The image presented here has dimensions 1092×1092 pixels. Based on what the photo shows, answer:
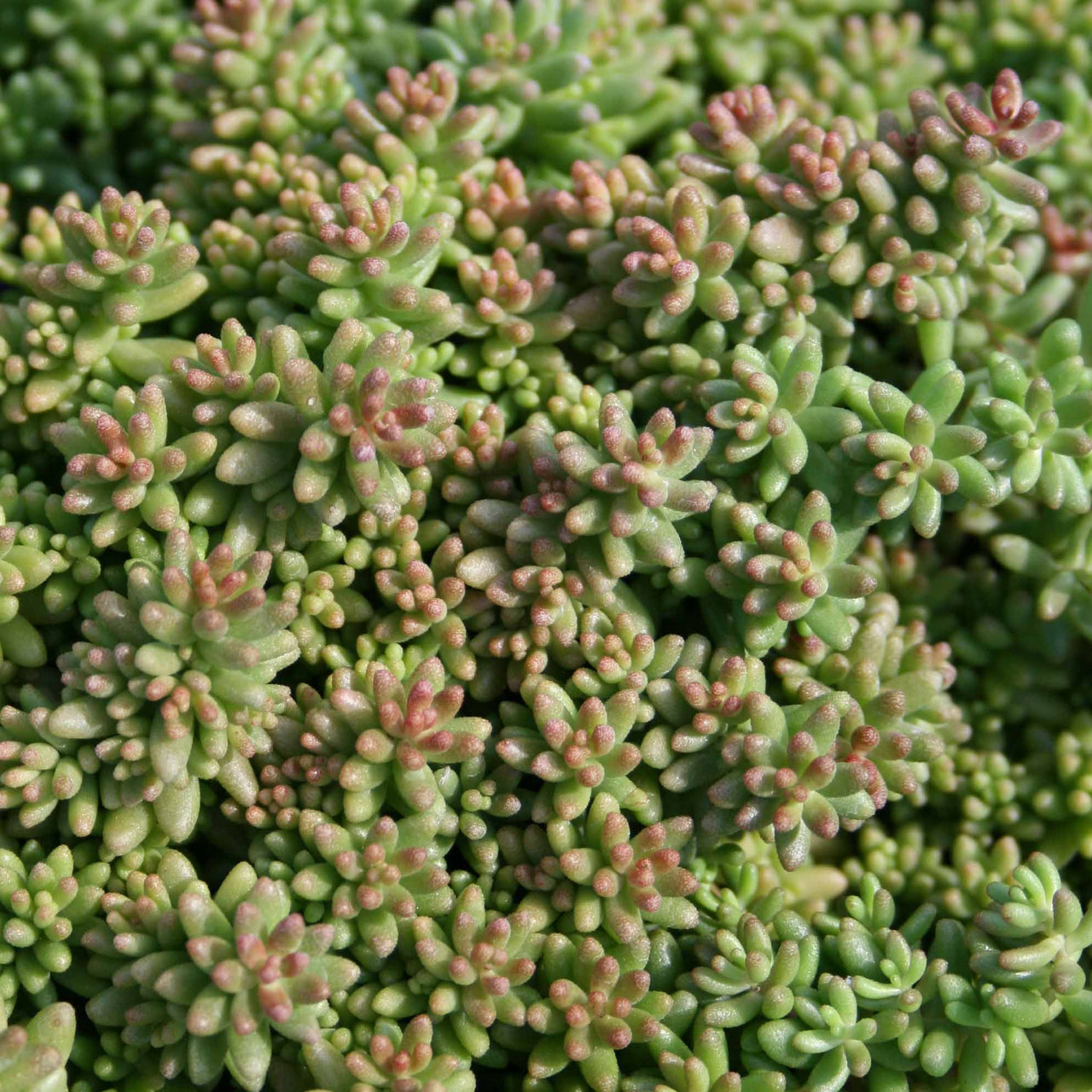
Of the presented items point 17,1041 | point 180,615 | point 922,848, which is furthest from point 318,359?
point 922,848

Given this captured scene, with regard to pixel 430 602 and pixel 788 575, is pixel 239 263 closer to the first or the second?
pixel 430 602

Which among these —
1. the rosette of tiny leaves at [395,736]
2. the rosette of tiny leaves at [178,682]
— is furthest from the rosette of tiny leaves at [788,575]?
the rosette of tiny leaves at [178,682]

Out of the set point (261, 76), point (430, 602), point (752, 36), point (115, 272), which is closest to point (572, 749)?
point (430, 602)

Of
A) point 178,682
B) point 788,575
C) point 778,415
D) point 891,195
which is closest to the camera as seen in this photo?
point 178,682

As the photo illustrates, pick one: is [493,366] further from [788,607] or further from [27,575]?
[27,575]

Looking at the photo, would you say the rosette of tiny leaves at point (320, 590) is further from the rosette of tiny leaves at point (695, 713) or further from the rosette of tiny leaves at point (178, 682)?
the rosette of tiny leaves at point (695, 713)

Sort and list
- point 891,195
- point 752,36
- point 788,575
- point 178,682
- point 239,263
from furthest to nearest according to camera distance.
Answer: point 752,36 → point 239,263 → point 891,195 → point 788,575 → point 178,682

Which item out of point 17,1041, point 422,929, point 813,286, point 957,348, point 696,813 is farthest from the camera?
point 957,348
